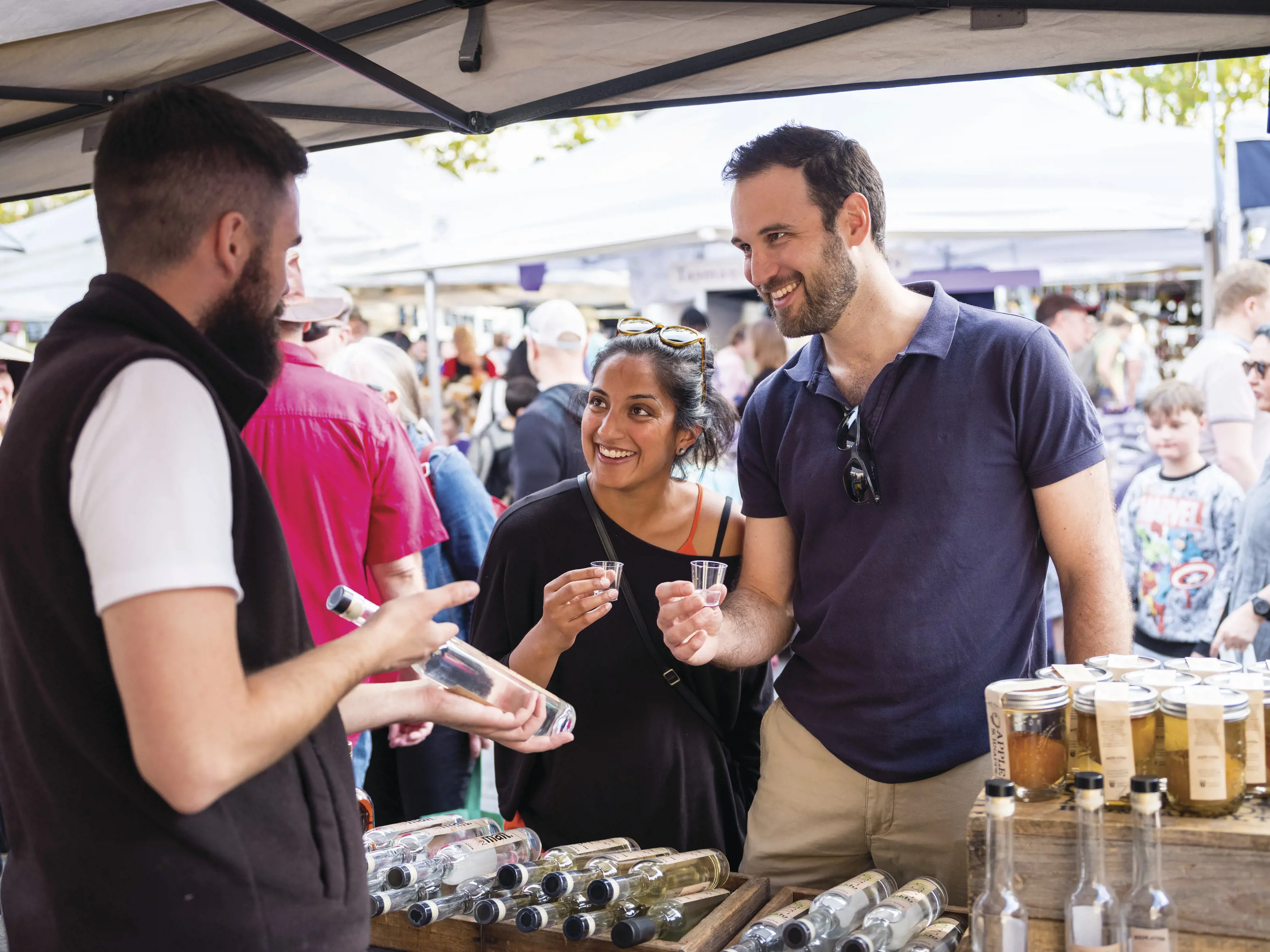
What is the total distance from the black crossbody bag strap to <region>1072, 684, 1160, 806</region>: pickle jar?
99 centimetres

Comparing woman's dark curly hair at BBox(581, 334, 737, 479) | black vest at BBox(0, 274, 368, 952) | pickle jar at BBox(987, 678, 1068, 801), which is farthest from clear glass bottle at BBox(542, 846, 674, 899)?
woman's dark curly hair at BBox(581, 334, 737, 479)

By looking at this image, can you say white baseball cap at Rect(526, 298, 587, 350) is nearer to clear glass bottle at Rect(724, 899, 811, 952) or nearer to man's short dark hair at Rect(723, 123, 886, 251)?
man's short dark hair at Rect(723, 123, 886, 251)

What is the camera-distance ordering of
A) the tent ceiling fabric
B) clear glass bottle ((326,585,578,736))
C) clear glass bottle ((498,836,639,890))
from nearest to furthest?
clear glass bottle ((326,585,578,736))
clear glass bottle ((498,836,639,890))
the tent ceiling fabric

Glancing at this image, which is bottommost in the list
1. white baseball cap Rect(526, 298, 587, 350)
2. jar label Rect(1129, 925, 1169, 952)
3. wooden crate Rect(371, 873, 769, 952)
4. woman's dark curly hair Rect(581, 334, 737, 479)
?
wooden crate Rect(371, 873, 769, 952)

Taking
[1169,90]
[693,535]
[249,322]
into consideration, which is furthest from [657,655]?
[1169,90]

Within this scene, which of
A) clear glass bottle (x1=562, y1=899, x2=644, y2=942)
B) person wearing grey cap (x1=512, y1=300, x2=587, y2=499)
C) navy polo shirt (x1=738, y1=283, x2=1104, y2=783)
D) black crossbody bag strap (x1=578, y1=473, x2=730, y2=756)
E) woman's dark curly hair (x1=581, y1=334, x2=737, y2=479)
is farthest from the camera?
person wearing grey cap (x1=512, y1=300, x2=587, y2=499)

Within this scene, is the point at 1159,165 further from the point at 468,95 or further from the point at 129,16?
the point at 129,16

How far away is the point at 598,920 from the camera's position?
2.01 m

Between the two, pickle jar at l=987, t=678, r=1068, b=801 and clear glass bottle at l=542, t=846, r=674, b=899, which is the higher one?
pickle jar at l=987, t=678, r=1068, b=801

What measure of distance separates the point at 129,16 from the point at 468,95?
81 cm

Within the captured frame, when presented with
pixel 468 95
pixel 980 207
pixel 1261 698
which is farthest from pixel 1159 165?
pixel 1261 698

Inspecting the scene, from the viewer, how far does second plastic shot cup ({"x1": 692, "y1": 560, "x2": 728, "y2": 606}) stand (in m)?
2.12

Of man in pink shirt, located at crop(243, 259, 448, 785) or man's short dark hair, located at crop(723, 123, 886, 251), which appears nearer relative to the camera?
man's short dark hair, located at crop(723, 123, 886, 251)

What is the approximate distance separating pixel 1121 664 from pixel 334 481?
212cm
